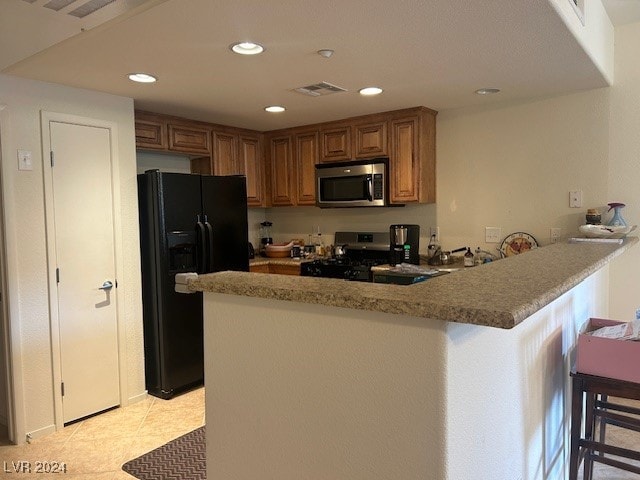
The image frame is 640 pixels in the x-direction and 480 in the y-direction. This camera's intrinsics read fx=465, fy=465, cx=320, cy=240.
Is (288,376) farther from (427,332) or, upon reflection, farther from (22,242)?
(22,242)

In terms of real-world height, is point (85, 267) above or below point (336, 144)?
below

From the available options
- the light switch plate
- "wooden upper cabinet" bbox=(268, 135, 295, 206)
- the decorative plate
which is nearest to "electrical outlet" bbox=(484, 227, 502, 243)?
the decorative plate

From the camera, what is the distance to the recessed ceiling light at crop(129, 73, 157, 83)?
2744mm

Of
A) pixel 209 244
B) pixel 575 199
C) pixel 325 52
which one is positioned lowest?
pixel 209 244

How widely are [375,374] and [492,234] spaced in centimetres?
304

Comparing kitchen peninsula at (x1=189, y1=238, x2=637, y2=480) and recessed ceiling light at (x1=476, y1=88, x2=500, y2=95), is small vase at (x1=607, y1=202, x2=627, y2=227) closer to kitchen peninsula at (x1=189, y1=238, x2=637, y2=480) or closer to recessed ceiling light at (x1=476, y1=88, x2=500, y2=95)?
recessed ceiling light at (x1=476, y1=88, x2=500, y2=95)

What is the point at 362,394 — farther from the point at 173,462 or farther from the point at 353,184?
the point at 353,184

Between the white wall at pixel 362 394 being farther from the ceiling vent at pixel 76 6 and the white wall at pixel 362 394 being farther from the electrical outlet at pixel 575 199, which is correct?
the electrical outlet at pixel 575 199

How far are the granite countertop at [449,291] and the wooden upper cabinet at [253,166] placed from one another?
331 cm

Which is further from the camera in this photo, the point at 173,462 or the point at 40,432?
the point at 40,432

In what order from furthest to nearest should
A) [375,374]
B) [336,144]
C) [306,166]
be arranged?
[306,166] → [336,144] → [375,374]

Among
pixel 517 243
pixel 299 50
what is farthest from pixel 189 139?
pixel 517 243

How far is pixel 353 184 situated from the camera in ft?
13.8

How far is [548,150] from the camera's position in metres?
3.53
